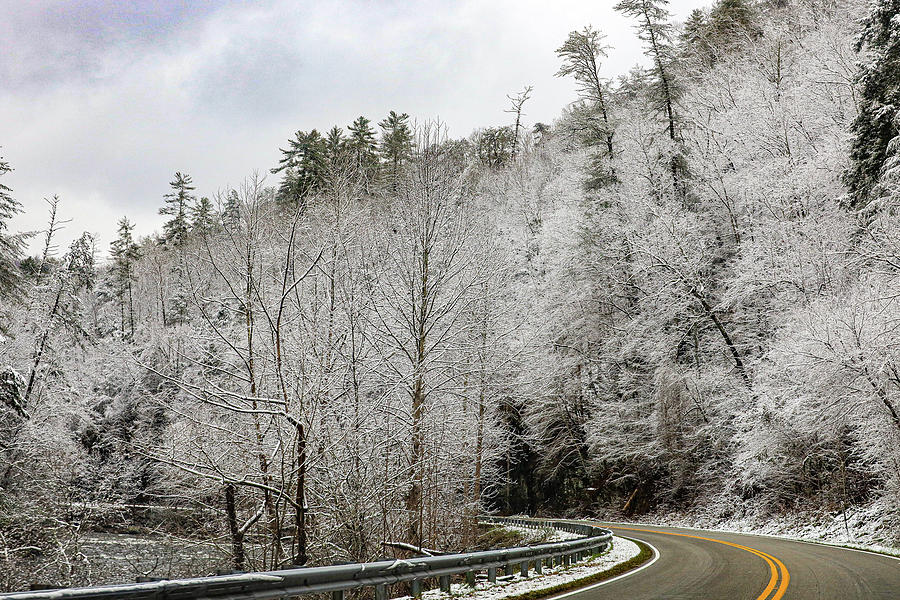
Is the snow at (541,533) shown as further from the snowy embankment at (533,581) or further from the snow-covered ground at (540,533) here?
the snowy embankment at (533,581)

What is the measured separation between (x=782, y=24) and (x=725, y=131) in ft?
26.9

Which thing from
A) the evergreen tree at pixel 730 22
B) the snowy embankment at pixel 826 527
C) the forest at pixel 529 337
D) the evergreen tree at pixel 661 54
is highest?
the evergreen tree at pixel 730 22

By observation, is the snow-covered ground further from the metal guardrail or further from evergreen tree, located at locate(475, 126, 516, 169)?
evergreen tree, located at locate(475, 126, 516, 169)

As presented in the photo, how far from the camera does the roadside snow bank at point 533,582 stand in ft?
27.7

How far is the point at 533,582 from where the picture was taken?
32.8ft

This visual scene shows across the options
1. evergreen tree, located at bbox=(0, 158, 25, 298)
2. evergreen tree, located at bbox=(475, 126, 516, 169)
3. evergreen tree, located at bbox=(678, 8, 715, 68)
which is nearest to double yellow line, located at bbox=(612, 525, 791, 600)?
evergreen tree, located at bbox=(0, 158, 25, 298)

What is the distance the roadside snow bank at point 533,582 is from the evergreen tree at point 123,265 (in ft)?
186

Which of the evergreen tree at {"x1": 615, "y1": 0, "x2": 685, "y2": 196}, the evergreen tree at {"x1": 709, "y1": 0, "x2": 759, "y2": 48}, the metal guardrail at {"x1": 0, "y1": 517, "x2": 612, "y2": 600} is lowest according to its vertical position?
A: the metal guardrail at {"x1": 0, "y1": 517, "x2": 612, "y2": 600}

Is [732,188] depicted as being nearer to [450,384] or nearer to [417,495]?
[450,384]

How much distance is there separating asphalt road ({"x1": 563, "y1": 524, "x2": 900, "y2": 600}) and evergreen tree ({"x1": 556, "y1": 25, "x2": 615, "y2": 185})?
76.3ft

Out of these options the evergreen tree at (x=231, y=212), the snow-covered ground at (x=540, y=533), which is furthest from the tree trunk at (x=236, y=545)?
the snow-covered ground at (x=540, y=533)

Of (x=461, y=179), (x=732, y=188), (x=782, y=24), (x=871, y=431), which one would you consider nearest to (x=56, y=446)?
(x=461, y=179)

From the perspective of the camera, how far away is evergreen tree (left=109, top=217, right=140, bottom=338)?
202 feet

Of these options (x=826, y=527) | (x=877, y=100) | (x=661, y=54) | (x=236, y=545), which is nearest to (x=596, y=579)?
(x=236, y=545)
